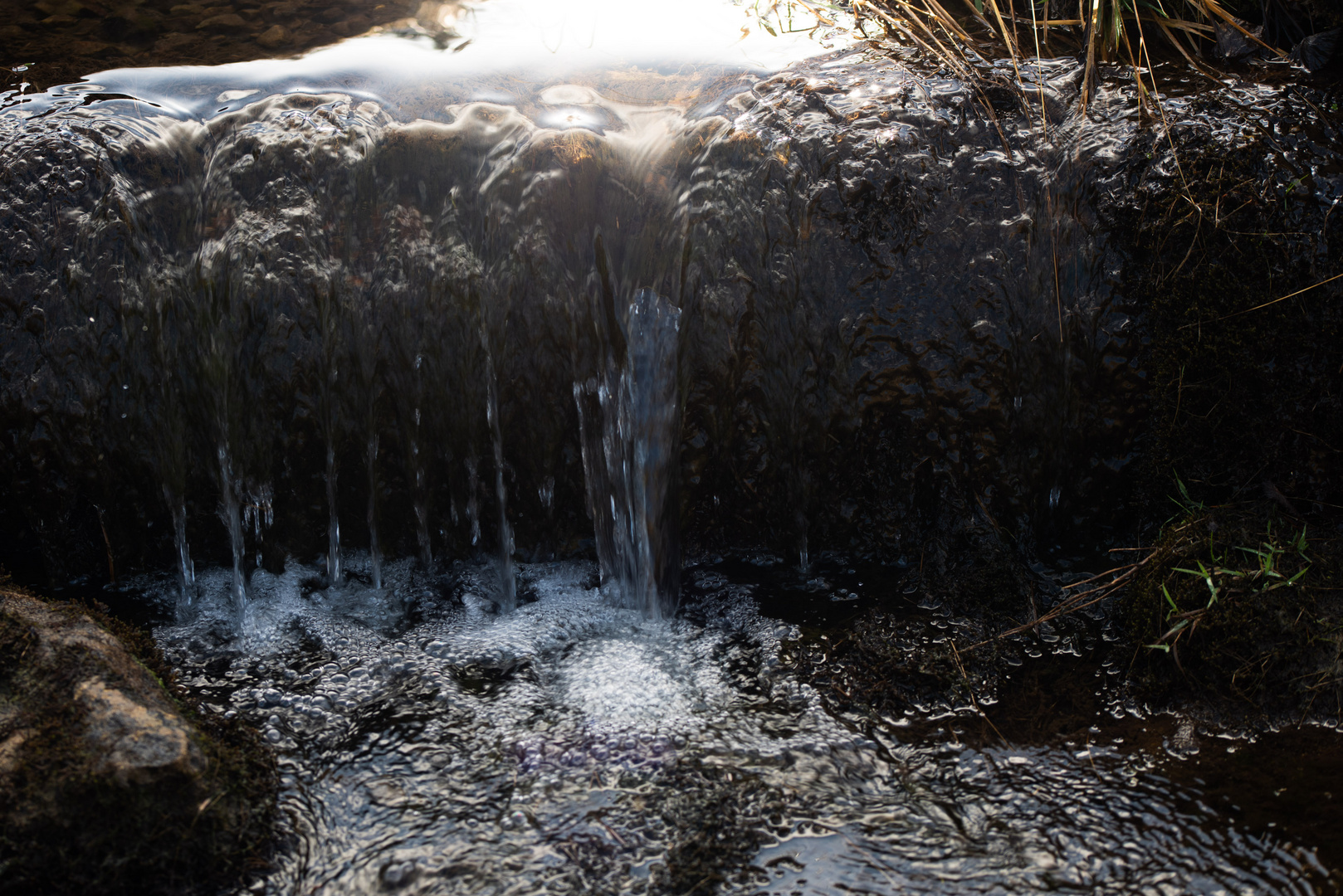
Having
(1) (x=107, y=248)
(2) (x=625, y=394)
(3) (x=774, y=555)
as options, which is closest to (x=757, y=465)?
(3) (x=774, y=555)

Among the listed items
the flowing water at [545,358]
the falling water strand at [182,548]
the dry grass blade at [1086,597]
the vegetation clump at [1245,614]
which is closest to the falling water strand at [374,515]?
the flowing water at [545,358]

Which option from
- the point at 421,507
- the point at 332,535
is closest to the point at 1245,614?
the point at 421,507

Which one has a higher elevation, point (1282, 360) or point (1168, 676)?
point (1282, 360)

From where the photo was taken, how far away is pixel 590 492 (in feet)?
10.1

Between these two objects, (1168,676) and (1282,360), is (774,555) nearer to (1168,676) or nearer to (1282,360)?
(1168,676)

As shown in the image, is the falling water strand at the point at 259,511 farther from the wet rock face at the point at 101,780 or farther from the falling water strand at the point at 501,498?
the wet rock face at the point at 101,780

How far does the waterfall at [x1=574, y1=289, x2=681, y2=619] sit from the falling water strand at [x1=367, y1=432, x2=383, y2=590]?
0.77 metres

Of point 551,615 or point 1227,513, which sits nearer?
point 1227,513

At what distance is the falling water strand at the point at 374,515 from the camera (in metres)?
3.05

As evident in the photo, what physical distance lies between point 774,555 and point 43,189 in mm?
2933

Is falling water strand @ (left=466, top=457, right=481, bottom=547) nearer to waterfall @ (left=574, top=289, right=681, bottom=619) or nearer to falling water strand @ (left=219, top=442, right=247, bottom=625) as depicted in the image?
waterfall @ (left=574, top=289, right=681, bottom=619)

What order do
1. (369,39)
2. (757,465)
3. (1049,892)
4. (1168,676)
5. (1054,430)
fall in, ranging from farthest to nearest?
(369,39), (757,465), (1054,430), (1168,676), (1049,892)

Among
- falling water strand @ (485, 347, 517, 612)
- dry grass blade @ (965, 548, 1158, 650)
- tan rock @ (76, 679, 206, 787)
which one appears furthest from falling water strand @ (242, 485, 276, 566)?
dry grass blade @ (965, 548, 1158, 650)

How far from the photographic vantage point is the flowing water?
9.04 feet
